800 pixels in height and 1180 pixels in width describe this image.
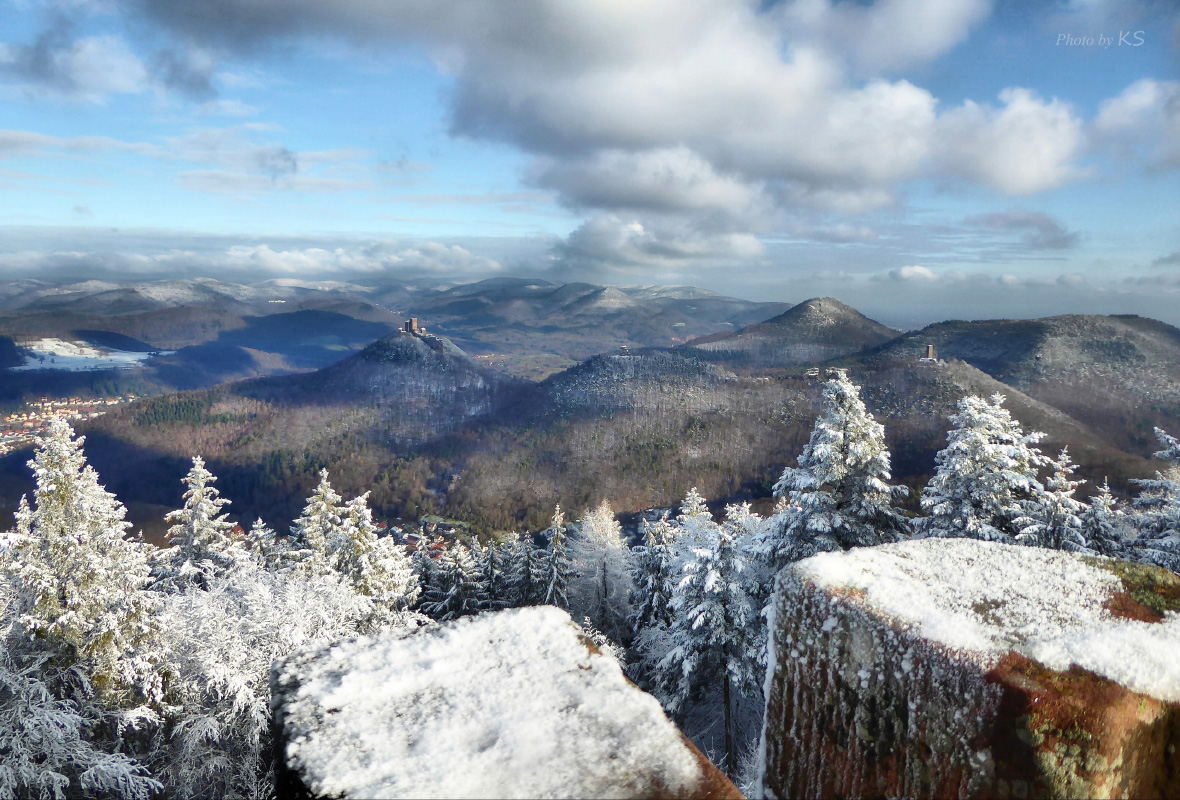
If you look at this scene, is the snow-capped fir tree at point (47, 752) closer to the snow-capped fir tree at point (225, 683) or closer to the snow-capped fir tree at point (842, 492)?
the snow-capped fir tree at point (225, 683)

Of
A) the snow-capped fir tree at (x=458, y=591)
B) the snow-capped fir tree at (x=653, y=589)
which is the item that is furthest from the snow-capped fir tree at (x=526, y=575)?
the snow-capped fir tree at (x=653, y=589)

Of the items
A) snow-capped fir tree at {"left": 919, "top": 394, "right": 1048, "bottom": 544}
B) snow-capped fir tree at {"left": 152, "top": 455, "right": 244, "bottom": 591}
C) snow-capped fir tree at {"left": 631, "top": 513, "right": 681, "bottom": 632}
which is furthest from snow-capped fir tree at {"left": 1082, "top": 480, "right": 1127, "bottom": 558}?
snow-capped fir tree at {"left": 152, "top": 455, "right": 244, "bottom": 591}

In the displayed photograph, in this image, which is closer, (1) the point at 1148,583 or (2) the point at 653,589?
(1) the point at 1148,583

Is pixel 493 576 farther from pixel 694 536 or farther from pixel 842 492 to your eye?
pixel 842 492

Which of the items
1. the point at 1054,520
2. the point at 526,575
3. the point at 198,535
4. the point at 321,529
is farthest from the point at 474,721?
the point at 526,575

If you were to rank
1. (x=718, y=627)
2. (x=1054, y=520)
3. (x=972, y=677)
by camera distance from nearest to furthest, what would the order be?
(x=972, y=677) < (x=1054, y=520) < (x=718, y=627)

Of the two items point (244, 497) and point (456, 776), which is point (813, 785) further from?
point (244, 497)
